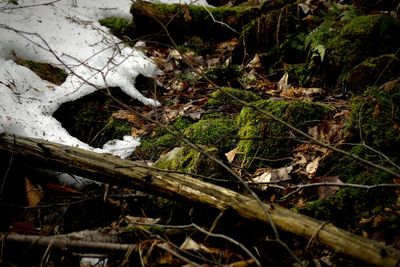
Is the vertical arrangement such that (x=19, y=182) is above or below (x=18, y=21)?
below

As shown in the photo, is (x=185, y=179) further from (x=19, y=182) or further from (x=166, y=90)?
(x=166, y=90)

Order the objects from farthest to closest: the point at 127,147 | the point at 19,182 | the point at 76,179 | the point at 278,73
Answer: the point at 278,73
the point at 127,147
the point at 76,179
the point at 19,182

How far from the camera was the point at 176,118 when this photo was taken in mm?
3588

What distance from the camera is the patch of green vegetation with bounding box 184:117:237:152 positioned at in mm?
2922

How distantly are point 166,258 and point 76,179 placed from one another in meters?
1.24

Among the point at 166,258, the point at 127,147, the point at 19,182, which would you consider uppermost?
the point at 166,258

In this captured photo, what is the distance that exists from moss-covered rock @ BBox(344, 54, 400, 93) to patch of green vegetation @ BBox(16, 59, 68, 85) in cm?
321

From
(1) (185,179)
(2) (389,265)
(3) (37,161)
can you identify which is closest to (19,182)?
(3) (37,161)

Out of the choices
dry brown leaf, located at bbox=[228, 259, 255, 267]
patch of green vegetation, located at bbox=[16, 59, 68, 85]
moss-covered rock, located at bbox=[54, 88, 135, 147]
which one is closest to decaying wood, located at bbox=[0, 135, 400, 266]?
dry brown leaf, located at bbox=[228, 259, 255, 267]

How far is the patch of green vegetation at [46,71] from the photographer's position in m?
3.88

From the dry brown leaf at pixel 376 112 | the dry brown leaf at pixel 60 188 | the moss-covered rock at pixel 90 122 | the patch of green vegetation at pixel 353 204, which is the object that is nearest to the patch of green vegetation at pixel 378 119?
the dry brown leaf at pixel 376 112

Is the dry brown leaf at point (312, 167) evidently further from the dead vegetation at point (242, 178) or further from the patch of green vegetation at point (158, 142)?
the patch of green vegetation at point (158, 142)

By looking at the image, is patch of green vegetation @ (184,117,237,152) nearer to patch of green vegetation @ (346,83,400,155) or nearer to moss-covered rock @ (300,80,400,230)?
moss-covered rock @ (300,80,400,230)

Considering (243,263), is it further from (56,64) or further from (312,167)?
(56,64)
